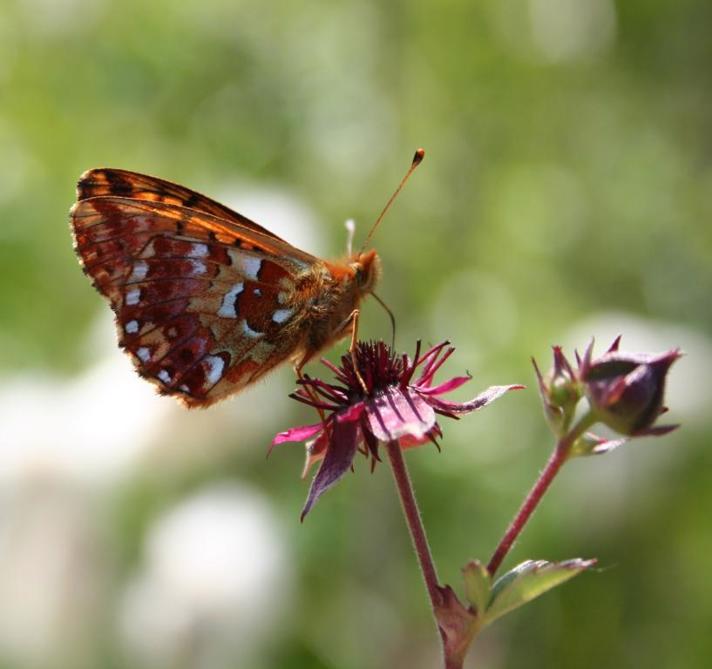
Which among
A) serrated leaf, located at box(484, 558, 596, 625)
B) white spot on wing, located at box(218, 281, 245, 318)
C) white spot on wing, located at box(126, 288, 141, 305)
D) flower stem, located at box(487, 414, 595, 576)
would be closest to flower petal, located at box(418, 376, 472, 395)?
flower stem, located at box(487, 414, 595, 576)

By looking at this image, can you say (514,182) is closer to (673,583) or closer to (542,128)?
(542,128)

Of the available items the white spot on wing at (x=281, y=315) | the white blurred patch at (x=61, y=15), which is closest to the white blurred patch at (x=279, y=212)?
the white blurred patch at (x=61, y=15)

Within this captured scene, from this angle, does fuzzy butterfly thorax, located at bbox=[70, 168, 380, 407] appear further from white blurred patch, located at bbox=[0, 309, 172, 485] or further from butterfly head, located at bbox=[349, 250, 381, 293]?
white blurred patch, located at bbox=[0, 309, 172, 485]

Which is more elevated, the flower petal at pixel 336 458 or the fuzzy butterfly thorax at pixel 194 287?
the fuzzy butterfly thorax at pixel 194 287

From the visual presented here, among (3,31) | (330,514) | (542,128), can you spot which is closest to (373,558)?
(330,514)

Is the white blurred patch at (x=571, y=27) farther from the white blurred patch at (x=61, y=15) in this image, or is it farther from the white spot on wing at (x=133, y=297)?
the white spot on wing at (x=133, y=297)
